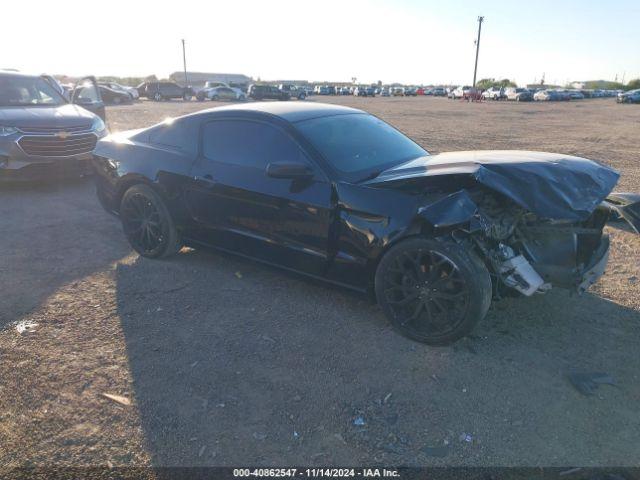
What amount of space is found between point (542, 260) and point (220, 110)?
3085mm

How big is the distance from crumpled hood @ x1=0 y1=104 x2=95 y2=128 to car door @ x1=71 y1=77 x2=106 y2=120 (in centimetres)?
117

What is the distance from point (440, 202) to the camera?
3170mm

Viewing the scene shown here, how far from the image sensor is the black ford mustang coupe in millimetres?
3240

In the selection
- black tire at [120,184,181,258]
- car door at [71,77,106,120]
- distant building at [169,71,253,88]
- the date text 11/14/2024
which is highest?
distant building at [169,71,253,88]

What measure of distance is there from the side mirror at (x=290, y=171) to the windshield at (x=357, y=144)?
221 mm

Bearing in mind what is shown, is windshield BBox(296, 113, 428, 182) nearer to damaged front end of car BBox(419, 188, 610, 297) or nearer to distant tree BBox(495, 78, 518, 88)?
damaged front end of car BBox(419, 188, 610, 297)

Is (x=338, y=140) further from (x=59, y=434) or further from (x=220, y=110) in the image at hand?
(x=59, y=434)

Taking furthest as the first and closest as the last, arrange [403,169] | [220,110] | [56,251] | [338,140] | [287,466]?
1. [56,251]
2. [220,110]
3. [338,140]
4. [403,169]
5. [287,466]

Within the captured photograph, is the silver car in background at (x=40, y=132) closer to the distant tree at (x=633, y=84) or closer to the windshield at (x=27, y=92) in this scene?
the windshield at (x=27, y=92)

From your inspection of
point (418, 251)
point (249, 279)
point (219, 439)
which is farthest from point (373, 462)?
point (249, 279)

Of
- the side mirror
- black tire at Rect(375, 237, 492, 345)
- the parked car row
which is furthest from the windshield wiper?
the parked car row

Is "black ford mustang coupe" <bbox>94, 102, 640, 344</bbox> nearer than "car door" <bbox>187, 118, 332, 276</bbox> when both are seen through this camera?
Yes

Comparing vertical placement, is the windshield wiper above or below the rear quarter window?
below

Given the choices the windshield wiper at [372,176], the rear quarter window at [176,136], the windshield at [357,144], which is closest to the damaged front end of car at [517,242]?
the windshield wiper at [372,176]
